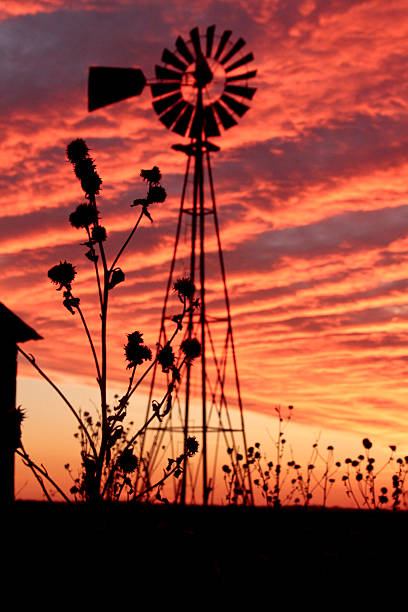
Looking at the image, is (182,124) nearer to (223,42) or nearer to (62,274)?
(223,42)

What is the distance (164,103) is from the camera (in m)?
12.1

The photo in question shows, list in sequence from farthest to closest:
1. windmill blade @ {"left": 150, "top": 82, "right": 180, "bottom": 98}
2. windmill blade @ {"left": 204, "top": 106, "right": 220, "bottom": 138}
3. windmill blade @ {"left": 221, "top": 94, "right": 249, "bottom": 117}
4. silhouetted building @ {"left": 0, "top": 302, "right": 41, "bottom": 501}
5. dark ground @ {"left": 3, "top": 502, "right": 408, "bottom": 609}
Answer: windmill blade @ {"left": 221, "top": 94, "right": 249, "bottom": 117} < windmill blade @ {"left": 204, "top": 106, "right": 220, "bottom": 138} < windmill blade @ {"left": 150, "top": 82, "right": 180, "bottom": 98} < silhouetted building @ {"left": 0, "top": 302, "right": 41, "bottom": 501} < dark ground @ {"left": 3, "top": 502, "right": 408, "bottom": 609}

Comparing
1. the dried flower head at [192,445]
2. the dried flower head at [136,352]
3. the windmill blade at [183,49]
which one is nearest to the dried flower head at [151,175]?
the dried flower head at [136,352]

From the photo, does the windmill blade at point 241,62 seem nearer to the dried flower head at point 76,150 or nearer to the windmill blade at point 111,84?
the windmill blade at point 111,84

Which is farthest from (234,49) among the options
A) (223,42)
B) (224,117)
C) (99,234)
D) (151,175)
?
(99,234)

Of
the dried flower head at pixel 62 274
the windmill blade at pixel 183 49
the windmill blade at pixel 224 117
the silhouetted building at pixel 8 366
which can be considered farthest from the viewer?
the windmill blade at pixel 224 117

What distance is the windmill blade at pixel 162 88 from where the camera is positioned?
11.9m

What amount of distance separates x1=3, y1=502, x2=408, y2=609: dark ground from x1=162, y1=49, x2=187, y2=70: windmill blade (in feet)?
27.0

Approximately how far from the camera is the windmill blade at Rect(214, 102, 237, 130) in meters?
12.4

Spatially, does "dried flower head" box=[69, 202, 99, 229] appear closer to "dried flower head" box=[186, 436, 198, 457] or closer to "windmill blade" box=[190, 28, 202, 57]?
"dried flower head" box=[186, 436, 198, 457]

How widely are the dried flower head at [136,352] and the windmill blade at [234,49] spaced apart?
801 cm

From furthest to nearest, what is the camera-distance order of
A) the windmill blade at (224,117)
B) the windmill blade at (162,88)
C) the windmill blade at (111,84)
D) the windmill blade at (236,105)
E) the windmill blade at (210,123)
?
the windmill blade at (236,105) < the windmill blade at (224,117) < the windmill blade at (210,123) < the windmill blade at (162,88) < the windmill blade at (111,84)

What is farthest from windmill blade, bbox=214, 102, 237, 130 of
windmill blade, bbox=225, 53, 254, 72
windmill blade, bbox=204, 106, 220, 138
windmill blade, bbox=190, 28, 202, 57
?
windmill blade, bbox=190, 28, 202, 57

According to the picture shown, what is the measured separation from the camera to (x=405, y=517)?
707 centimetres
